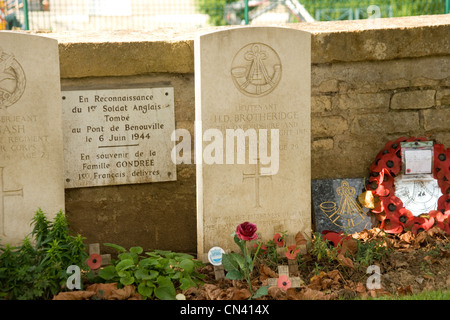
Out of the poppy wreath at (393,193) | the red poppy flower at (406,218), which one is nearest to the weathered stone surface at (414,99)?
the poppy wreath at (393,193)

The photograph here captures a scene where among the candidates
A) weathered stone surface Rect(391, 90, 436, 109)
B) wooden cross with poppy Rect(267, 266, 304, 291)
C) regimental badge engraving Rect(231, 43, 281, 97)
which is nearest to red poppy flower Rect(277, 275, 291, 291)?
wooden cross with poppy Rect(267, 266, 304, 291)

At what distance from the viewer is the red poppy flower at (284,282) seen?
4.03m

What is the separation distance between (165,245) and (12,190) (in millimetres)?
1338

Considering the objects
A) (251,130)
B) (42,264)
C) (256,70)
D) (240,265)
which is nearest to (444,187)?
(251,130)

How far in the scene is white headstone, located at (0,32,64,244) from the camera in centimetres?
432

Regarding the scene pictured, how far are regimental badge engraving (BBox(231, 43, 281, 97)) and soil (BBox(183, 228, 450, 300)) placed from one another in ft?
3.86

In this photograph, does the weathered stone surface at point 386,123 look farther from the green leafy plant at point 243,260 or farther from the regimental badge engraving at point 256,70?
the green leafy plant at point 243,260

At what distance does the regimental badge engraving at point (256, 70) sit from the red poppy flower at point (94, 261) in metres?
1.43

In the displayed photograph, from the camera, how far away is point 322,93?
17.3 ft

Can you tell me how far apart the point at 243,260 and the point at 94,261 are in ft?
3.04

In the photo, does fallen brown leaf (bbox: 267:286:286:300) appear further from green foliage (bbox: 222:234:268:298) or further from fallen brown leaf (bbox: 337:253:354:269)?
fallen brown leaf (bbox: 337:253:354:269)
